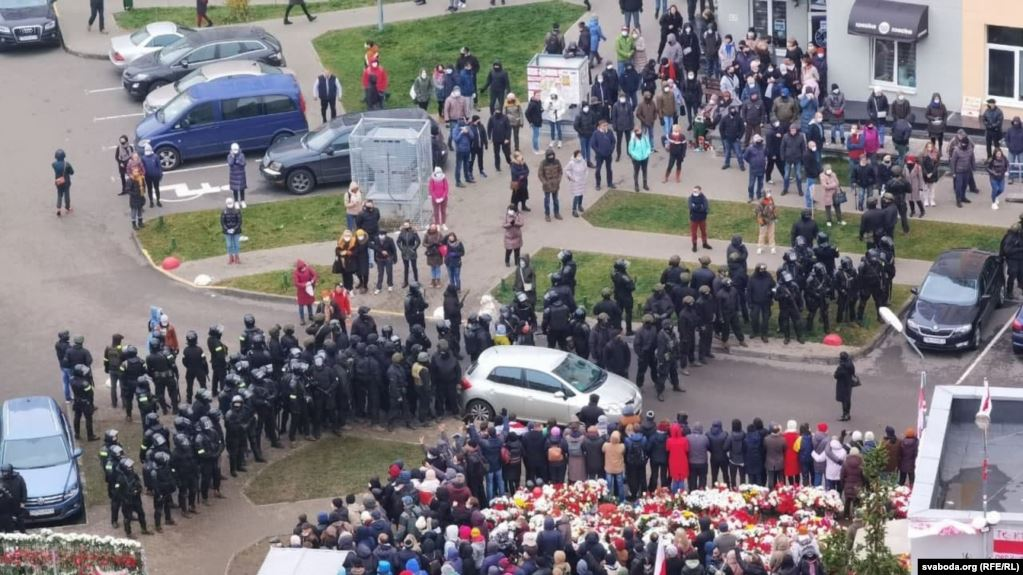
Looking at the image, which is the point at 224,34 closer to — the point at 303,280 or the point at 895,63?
the point at 303,280

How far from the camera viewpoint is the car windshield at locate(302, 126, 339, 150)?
4553 cm

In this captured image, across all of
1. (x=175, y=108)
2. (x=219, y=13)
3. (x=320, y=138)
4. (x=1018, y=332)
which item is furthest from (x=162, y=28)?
(x=1018, y=332)

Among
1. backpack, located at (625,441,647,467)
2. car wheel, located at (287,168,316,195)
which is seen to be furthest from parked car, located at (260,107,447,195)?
backpack, located at (625,441,647,467)

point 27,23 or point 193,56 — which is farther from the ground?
point 27,23

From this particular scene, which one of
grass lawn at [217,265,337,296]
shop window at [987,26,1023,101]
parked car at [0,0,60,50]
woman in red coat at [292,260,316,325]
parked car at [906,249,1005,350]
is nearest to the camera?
parked car at [906,249,1005,350]

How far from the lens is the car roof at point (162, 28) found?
52938mm

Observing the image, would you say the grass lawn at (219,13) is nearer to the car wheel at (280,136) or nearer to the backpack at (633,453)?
the car wheel at (280,136)

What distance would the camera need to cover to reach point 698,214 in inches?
1623

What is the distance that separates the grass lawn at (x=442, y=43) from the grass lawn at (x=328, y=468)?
16.7 meters

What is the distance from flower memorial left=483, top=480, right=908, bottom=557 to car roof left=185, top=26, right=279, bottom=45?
22730mm

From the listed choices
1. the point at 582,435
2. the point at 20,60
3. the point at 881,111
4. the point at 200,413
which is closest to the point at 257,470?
the point at 200,413

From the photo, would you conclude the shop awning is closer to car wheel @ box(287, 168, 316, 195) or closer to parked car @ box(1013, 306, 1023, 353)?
parked car @ box(1013, 306, 1023, 353)

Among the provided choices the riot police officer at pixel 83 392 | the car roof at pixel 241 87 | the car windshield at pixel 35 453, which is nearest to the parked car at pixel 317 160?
the car roof at pixel 241 87

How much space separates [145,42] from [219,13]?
5.34 metres
